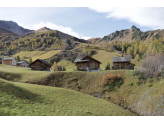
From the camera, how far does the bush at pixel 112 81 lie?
1081 inches

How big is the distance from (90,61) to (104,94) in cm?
2444

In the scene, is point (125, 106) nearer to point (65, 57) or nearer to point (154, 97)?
point (154, 97)

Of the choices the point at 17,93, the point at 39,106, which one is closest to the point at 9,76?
the point at 17,93

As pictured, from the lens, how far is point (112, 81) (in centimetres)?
2856

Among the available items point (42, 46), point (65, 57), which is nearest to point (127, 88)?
point (65, 57)

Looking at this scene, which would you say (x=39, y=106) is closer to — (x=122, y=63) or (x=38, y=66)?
(x=122, y=63)

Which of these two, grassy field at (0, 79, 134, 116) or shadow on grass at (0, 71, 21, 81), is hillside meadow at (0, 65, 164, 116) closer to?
shadow on grass at (0, 71, 21, 81)

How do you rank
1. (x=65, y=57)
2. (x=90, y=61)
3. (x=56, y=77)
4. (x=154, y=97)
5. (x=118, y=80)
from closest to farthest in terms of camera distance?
(x=154, y=97) → (x=118, y=80) → (x=56, y=77) → (x=90, y=61) → (x=65, y=57)

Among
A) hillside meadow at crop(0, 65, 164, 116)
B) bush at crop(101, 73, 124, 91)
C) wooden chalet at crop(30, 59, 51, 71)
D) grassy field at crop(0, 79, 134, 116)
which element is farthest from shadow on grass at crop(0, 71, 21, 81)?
bush at crop(101, 73, 124, 91)

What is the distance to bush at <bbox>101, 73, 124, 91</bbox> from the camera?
27.5 m

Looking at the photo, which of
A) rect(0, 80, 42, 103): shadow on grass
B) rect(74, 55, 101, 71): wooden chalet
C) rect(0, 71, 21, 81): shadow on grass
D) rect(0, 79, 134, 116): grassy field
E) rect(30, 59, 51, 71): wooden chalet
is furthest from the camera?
rect(30, 59, 51, 71): wooden chalet

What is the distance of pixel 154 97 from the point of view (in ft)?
65.5

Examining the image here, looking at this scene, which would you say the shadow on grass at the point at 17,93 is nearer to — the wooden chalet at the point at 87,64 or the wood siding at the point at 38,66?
the wooden chalet at the point at 87,64

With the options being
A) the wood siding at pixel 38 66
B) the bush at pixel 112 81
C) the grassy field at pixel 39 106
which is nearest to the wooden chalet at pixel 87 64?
the bush at pixel 112 81
